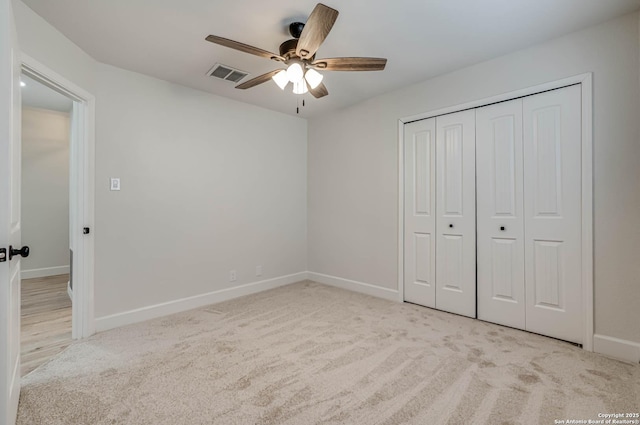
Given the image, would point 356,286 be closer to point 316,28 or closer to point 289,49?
point 289,49

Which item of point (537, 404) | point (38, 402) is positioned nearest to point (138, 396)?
point (38, 402)

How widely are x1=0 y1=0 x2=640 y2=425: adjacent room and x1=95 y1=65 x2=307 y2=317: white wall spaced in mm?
22

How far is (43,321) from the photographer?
2984 millimetres

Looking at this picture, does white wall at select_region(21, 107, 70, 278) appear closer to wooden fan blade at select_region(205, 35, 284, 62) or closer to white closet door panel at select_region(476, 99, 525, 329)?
wooden fan blade at select_region(205, 35, 284, 62)

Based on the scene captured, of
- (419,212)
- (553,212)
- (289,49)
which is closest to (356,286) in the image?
(419,212)

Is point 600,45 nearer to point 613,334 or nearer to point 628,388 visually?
point 613,334

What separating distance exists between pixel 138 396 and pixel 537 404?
90.5 inches

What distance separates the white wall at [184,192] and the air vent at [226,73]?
0.54 metres

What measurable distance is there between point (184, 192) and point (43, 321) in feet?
6.01

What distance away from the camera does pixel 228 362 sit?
7.13 ft

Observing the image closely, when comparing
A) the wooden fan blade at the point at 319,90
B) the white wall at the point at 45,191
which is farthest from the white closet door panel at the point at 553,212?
the white wall at the point at 45,191

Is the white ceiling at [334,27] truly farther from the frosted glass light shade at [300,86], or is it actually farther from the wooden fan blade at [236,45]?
the frosted glass light shade at [300,86]

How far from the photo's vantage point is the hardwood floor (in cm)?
233

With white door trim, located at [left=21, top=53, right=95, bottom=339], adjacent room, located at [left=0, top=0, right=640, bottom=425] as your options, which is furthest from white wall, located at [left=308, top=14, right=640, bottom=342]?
white door trim, located at [left=21, top=53, right=95, bottom=339]
